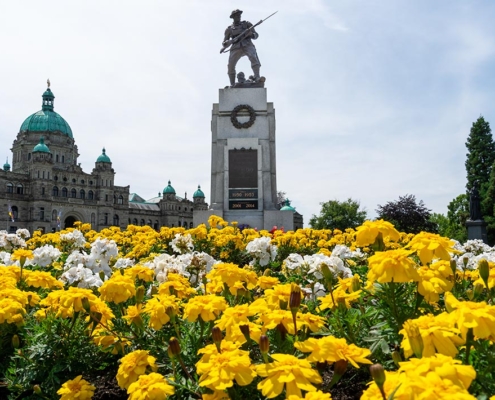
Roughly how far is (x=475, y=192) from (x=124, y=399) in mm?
27466

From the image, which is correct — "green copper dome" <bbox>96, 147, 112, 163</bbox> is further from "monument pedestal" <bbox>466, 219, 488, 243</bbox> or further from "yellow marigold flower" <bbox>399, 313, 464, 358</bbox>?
"yellow marigold flower" <bbox>399, 313, 464, 358</bbox>

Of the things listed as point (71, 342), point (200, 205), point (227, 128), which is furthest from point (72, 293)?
point (200, 205)

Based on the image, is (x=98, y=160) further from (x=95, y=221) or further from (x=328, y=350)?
(x=328, y=350)

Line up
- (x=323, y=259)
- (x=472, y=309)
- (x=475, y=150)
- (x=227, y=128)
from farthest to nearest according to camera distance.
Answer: (x=475, y=150)
(x=227, y=128)
(x=323, y=259)
(x=472, y=309)

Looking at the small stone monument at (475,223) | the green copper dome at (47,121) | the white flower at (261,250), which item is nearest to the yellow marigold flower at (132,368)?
the white flower at (261,250)

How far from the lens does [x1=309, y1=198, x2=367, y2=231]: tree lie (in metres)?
47.8

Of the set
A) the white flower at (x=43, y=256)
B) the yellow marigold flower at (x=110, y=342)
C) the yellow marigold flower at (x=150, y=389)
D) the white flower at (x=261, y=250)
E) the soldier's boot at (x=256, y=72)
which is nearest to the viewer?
the yellow marigold flower at (x=150, y=389)

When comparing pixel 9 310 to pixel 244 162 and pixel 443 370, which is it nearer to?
pixel 443 370

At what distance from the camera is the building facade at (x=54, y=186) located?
67.3m

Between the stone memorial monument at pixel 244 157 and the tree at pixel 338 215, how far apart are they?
33.0m

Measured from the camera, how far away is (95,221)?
7475 centimetres

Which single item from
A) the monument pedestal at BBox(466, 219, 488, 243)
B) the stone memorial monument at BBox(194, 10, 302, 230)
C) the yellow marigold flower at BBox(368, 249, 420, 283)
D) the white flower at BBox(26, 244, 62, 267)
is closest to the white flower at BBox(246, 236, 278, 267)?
the white flower at BBox(26, 244, 62, 267)

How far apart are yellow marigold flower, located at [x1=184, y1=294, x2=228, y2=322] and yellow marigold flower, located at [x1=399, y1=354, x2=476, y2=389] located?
3.78 ft

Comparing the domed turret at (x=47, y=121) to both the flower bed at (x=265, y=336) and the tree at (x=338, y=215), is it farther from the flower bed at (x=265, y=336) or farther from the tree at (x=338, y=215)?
the flower bed at (x=265, y=336)
